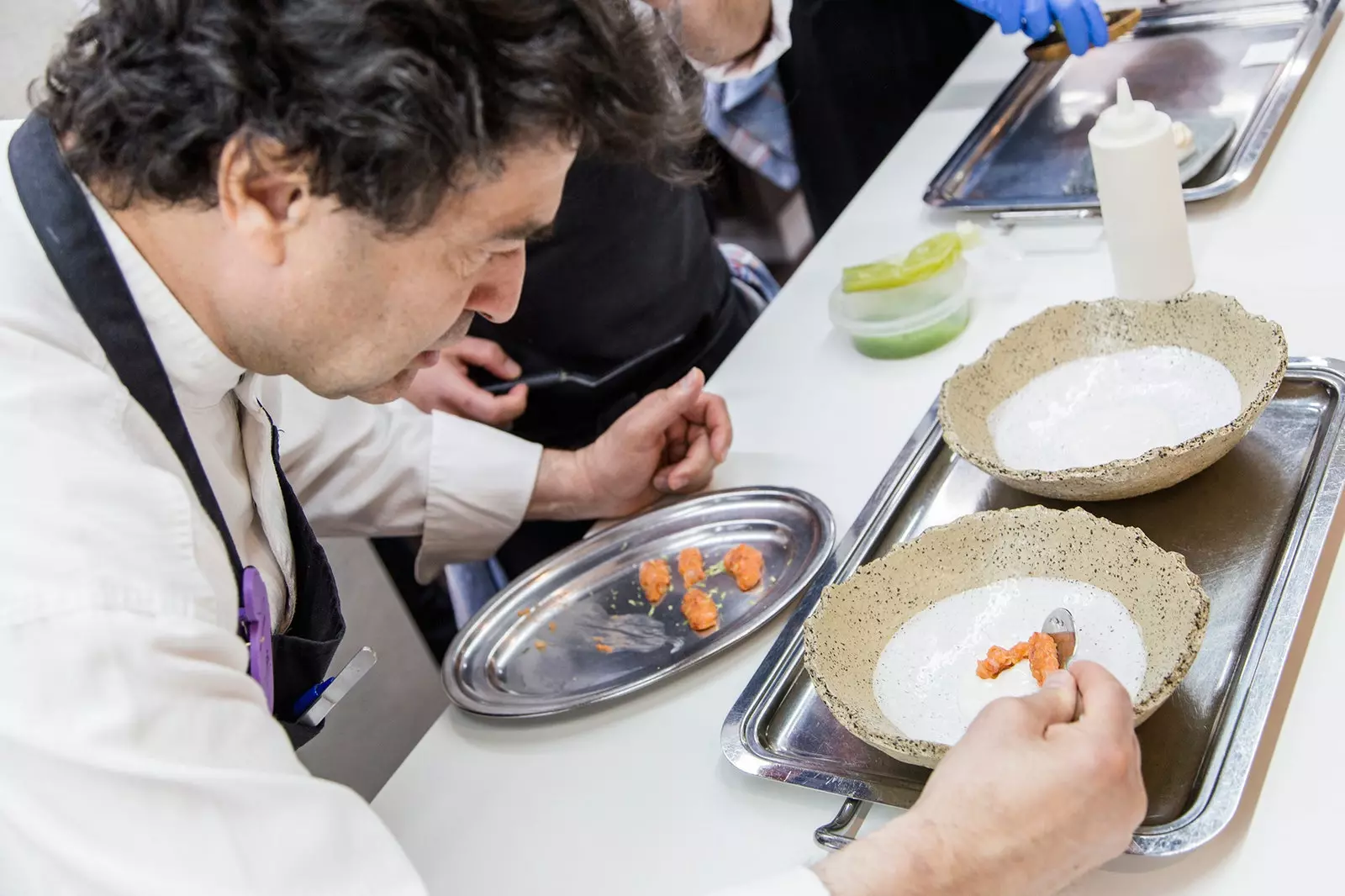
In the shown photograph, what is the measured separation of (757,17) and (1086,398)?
954 mm

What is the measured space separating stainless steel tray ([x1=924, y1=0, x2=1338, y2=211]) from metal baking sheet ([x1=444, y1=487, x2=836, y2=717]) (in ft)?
2.23

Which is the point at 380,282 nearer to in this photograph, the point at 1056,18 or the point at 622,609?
the point at 622,609

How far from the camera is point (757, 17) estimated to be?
201 centimetres

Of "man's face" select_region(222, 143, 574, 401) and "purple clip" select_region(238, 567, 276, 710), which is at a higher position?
"man's face" select_region(222, 143, 574, 401)

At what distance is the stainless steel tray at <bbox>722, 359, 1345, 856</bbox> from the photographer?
97cm

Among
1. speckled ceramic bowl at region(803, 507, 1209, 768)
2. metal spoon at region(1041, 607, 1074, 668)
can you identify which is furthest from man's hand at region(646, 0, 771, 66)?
metal spoon at region(1041, 607, 1074, 668)

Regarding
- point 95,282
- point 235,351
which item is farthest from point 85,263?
point 235,351

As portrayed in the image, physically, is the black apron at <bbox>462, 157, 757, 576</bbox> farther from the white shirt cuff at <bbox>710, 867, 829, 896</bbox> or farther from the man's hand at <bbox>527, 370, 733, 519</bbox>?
the white shirt cuff at <bbox>710, 867, 829, 896</bbox>

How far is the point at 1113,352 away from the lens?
1.41m

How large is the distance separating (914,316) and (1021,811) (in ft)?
2.84

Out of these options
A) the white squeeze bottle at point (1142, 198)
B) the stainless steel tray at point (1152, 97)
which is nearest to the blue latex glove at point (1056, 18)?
the stainless steel tray at point (1152, 97)

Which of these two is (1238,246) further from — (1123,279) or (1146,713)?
(1146,713)

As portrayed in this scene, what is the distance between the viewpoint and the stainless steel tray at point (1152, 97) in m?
1.80

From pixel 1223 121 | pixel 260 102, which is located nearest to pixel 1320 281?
pixel 1223 121
